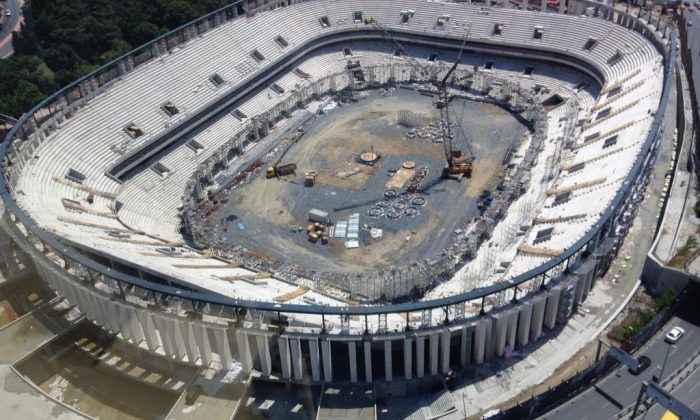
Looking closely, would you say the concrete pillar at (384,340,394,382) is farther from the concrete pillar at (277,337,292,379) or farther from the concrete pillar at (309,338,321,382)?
the concrete pillar at (277,337,292,379)

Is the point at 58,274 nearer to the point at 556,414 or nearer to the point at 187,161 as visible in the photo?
the point at 187,161

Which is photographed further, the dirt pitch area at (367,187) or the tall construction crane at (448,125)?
the tall construction crane at (448,125)

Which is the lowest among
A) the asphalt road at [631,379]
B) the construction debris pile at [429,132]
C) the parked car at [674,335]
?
the asphalt road at [631,379]

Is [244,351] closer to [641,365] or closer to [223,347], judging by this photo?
[223,347]

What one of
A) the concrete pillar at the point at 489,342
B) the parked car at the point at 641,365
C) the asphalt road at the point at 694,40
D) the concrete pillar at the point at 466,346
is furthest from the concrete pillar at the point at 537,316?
the asphalt road at the point at 694,40

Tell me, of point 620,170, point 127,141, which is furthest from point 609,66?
point 127,141

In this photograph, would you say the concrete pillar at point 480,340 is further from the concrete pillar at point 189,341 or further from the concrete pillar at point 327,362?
the concrete pillar at point 189,341
